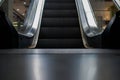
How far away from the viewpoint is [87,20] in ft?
19.8

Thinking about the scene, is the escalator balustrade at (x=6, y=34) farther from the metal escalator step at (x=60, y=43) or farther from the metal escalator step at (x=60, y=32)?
the metal escalator step at (x=60, y=32)

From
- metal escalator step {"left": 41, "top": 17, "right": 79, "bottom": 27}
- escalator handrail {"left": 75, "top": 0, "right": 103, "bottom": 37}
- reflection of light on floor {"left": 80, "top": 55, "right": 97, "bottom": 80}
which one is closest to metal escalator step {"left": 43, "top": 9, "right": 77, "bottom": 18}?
escalator handrail {"left": 75, "top": 0, "right": 103, "bottom": 37}

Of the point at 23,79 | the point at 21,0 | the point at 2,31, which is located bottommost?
→ the point at 21,0

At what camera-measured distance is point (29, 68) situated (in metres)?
1.92

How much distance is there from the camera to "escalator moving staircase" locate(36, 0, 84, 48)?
5254 millimetres

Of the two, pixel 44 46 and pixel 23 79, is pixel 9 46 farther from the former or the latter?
pixel 23 79

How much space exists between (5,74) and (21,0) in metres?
8.97

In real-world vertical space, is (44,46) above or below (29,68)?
below

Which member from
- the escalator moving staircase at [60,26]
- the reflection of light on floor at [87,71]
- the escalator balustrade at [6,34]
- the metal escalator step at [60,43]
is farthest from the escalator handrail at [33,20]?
the reflection of light on floor at [87,71]

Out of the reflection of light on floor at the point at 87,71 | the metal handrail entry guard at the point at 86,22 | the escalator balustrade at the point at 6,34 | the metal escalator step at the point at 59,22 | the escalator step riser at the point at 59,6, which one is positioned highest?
the reflection of light on floor at the point at 87,71

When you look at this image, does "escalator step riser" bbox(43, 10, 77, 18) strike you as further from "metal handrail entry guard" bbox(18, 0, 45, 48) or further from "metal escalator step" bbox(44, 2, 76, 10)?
"metal escalator step" bbox(44, 2, 76, 10)

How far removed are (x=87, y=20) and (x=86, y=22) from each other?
0.09 m

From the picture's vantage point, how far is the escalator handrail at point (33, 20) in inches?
213

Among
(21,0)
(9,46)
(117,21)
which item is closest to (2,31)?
(9,46)
